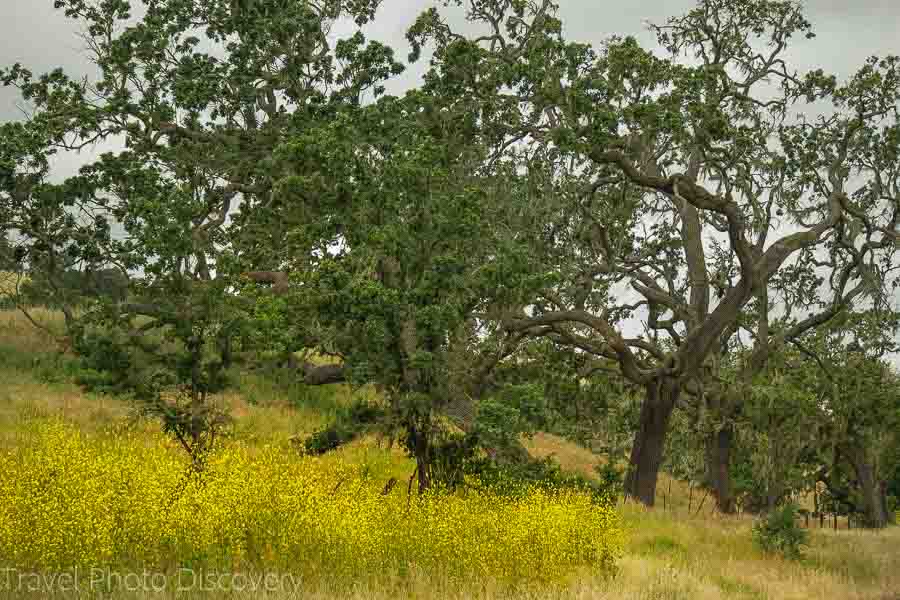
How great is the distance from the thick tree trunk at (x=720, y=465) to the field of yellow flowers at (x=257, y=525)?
42.1 feet

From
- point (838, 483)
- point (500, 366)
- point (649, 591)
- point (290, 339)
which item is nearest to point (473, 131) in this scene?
point (500, 366)

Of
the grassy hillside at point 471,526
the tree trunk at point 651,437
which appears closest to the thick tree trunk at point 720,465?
the grassy hillside at point 471,526

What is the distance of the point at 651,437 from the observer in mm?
23375

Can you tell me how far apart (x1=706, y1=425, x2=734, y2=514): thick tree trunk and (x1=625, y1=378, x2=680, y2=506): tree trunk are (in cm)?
401

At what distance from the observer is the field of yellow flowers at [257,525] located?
11.2m

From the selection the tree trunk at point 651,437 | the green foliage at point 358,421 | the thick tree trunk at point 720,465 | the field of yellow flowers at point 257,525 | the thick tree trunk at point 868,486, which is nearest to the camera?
the field of yellow flowers at point 257,525

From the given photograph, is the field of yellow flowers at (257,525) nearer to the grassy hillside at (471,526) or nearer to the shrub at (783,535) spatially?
the grassy hillside at (471,526)

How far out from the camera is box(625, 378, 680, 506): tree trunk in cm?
2302

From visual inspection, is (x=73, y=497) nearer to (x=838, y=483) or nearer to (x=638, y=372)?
(x=638, y=372)

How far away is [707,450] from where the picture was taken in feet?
91.0

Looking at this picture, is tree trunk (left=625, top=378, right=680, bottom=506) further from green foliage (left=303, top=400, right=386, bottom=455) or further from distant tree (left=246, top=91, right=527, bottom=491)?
green foliage (left=303, top=400, right=386, bottom=455)

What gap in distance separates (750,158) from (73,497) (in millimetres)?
14658

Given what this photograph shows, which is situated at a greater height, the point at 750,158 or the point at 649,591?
the point at 750,158

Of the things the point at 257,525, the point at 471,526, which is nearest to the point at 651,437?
the point at 471,526
